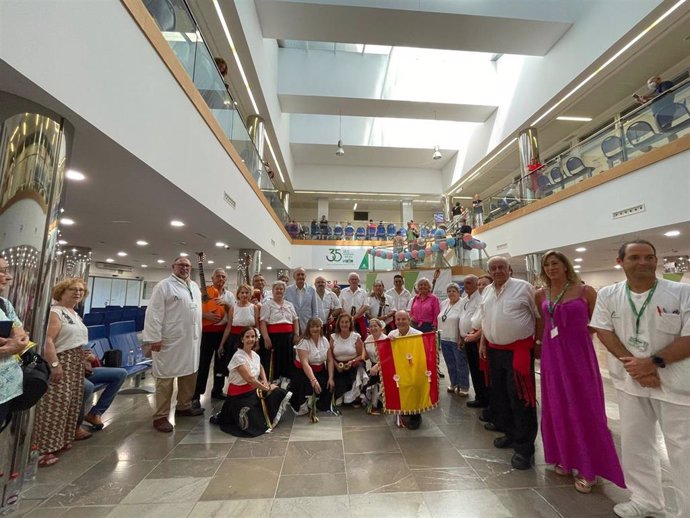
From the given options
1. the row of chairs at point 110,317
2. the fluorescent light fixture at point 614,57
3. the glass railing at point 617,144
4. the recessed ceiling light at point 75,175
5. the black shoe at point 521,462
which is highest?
the fluorescent light fixture at point 614,57

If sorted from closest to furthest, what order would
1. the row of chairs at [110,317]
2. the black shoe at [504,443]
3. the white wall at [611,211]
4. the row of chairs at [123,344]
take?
the black shoe at [504,443] → the row of chairs at [123,344] → the white wall at [611,211] → the row of chairs at [110,317]

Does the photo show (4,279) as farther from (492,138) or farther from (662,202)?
(492,138)

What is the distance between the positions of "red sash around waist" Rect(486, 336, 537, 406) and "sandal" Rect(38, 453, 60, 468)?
12.3 feet

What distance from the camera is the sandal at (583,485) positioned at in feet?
7.02

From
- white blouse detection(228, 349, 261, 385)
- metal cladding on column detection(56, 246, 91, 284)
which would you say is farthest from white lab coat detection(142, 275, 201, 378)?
metal cladding on column detection(56, 246, 91, 284)

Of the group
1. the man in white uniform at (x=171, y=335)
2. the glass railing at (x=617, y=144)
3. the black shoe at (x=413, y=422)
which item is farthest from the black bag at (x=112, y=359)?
the glass railing at (x=617, y=144)

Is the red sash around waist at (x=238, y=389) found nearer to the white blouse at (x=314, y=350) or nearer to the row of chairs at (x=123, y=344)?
the white blouse at (x=314, y=350)

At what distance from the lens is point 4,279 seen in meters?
1.71

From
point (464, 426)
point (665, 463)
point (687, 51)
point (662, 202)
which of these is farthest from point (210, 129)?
point (687, 51)

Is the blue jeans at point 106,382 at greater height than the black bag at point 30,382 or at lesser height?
lesser

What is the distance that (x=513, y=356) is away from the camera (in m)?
2.66

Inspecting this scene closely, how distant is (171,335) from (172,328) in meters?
0.07

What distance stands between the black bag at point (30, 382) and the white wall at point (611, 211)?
7807 mm

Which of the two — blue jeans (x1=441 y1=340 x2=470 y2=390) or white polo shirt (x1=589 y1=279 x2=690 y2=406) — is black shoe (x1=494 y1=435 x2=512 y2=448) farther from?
blue jeans (x1=441 y1=340 x2=470 y2=390)
